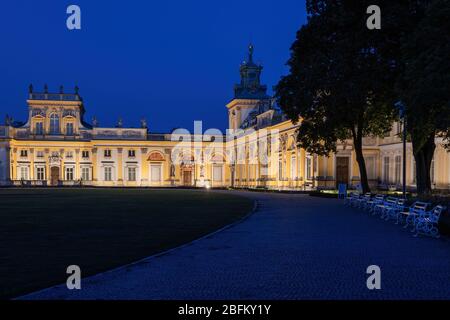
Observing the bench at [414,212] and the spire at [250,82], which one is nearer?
the bench at [414,212]

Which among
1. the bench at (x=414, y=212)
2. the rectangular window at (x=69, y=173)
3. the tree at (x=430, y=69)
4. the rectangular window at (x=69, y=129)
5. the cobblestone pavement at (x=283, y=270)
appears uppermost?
the rectangular window at (x=69, y=129)

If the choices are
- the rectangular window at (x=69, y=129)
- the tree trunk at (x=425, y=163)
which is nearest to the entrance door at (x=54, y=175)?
the rectangular window at (x=69, y=129)

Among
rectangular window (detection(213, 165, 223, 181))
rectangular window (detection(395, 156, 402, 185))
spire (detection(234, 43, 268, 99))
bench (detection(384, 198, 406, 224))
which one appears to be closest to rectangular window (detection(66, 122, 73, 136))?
rectangular window (detection(213, 165, 223, 181))

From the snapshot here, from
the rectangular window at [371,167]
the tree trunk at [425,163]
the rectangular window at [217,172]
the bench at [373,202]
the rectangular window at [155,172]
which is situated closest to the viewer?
the bench at [373,202]

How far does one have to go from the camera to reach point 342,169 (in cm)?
4562

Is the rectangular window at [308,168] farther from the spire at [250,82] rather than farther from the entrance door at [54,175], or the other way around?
the entrance door at [54,175]

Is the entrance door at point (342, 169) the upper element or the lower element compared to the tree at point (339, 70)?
lower

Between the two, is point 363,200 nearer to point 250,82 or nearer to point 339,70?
point 339,70

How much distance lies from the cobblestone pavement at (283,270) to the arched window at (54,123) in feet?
211

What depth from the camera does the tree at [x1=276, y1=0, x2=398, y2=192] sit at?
2283 cm

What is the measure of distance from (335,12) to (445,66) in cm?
1101

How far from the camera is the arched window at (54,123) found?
7238 centimetres

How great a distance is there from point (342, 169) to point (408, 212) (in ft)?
98.9
